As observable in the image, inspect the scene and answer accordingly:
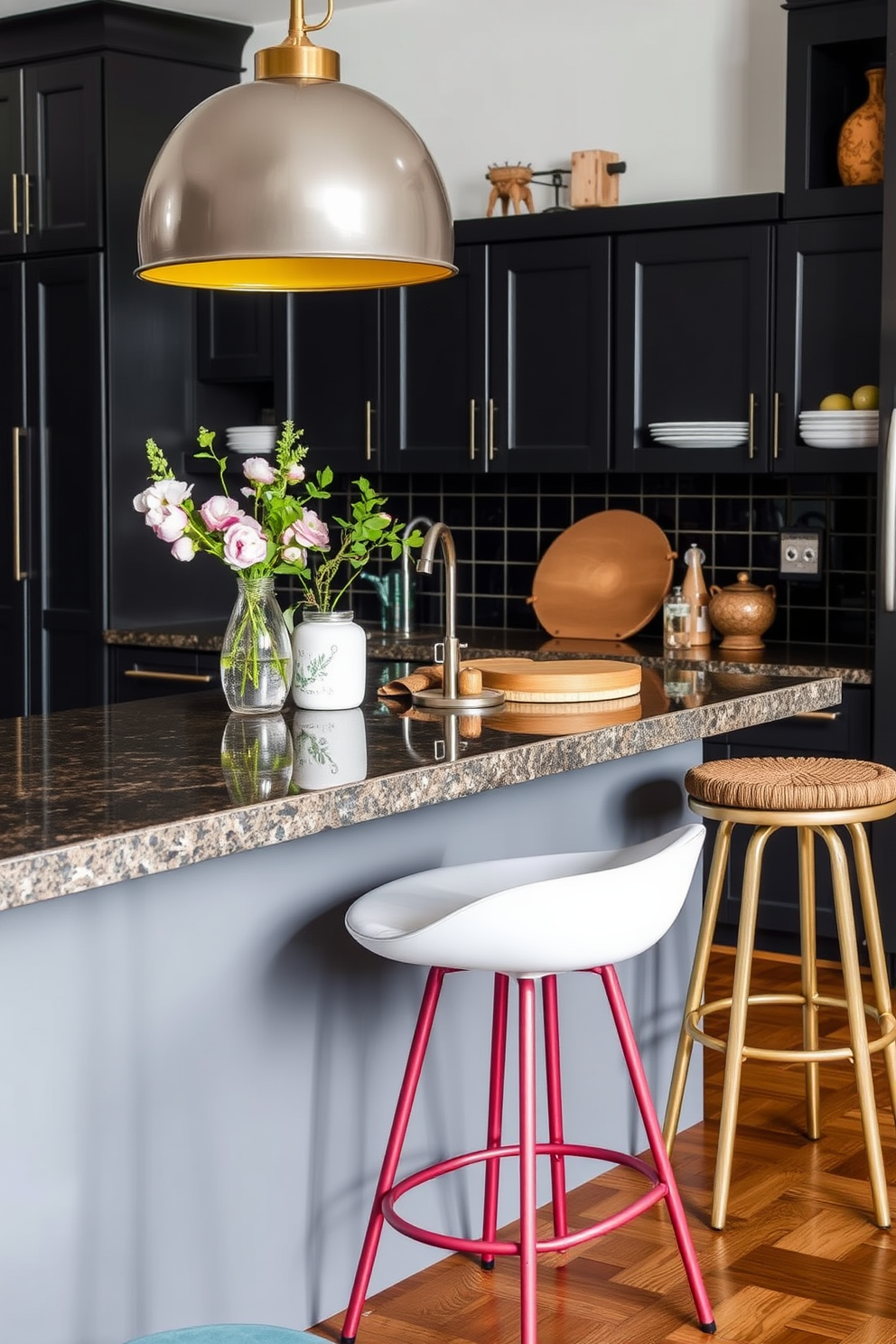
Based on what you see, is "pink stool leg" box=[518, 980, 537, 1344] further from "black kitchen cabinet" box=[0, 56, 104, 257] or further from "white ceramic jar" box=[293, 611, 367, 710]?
"black kitchen cabinet" box=[0, 56, 104, 257]

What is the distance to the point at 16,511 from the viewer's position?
18.3 ft

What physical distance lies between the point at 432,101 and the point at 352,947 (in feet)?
11.8

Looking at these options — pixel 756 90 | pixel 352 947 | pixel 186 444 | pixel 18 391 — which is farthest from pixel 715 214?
pixel 352 947

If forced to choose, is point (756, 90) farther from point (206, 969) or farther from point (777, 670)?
point (206, 969)

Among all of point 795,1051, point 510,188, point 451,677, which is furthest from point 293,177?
point 510,188

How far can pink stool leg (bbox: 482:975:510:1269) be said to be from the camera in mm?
2641

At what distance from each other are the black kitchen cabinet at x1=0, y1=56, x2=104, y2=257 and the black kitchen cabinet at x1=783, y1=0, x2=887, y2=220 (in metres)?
2.15

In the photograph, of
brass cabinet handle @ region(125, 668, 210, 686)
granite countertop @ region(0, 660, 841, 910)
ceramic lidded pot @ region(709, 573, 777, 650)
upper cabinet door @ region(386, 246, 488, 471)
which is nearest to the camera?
granite countertop @ region(0, 660, 841, 910)

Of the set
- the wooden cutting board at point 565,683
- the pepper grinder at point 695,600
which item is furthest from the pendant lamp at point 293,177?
the pepper grinder at point 695,600

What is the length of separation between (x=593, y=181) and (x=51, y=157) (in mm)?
1773

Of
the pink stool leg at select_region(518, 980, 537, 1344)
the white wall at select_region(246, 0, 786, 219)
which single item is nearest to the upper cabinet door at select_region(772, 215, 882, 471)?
the white wall at select_region(246, 0, 786, 219)

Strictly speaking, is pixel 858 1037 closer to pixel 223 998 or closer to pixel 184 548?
pixel 223 998

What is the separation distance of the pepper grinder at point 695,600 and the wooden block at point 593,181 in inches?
42.0

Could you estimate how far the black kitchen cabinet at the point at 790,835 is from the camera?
441 cm
